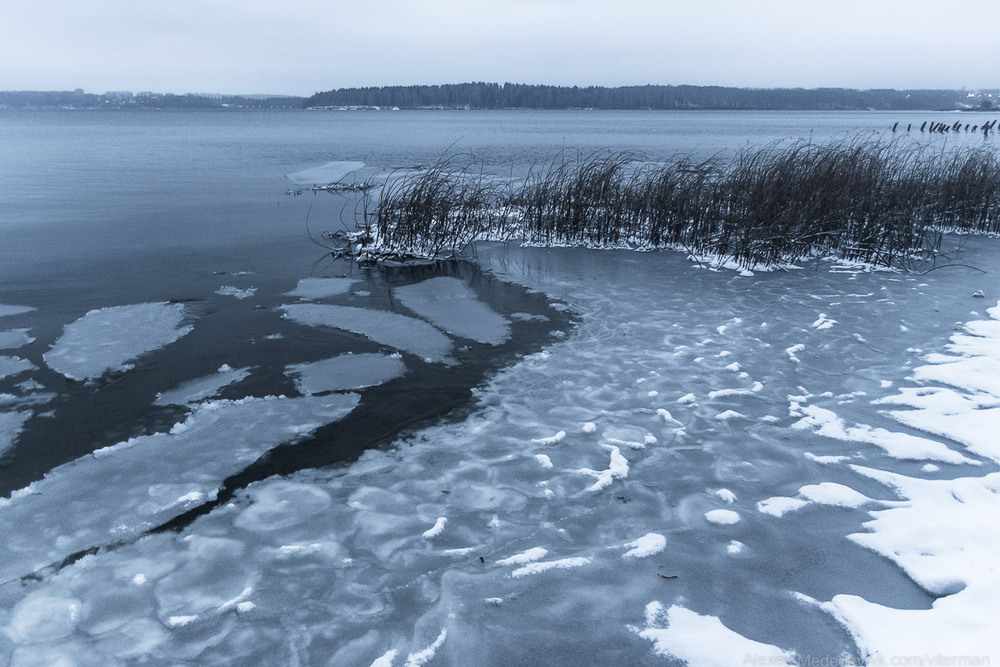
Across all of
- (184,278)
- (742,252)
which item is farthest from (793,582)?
(184,278)

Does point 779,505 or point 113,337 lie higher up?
point 113,337

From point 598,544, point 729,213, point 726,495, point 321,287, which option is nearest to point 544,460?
point 598,544

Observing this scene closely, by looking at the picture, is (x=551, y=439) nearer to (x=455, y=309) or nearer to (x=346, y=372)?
(x=346, y=372)

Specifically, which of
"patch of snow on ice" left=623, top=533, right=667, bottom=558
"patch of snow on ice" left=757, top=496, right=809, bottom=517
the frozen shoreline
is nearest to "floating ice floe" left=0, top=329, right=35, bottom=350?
the frozen shoreline

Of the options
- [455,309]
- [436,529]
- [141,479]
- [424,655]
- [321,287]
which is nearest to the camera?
[424,655]

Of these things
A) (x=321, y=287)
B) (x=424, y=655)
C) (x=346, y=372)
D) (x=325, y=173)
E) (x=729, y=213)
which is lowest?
(x=424, y=655)

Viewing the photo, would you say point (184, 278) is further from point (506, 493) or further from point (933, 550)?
point (933, 550)

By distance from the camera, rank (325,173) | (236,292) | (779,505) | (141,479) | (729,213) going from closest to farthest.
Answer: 1. (779,505)
2. (141,479)
3. (236,292)
4. (729,213)
5. (325,173)

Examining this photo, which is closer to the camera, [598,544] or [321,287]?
[598,544]
